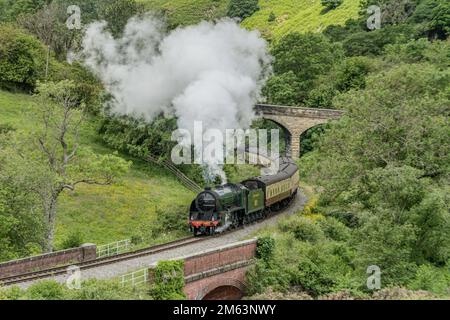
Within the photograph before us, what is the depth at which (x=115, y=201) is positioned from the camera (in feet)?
162

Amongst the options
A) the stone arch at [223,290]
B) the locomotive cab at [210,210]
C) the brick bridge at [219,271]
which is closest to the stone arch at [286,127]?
the locomotive cab at [210,210]

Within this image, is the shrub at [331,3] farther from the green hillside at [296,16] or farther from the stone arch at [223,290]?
the stone arch at [223,290]

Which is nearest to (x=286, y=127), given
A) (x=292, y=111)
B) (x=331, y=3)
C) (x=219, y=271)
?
(x=292, y=111)

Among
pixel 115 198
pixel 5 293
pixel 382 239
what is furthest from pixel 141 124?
pixel 5 293

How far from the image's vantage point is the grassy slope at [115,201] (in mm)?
43750

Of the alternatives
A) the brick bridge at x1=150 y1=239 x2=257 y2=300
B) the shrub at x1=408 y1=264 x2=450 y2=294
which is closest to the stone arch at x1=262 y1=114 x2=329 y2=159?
the shrub at x1=408 y1=264 x2=450 y2=294

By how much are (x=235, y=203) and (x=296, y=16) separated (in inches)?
3814

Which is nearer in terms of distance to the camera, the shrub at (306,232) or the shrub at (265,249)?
the shrub at (265,249)

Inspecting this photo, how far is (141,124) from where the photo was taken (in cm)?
5594

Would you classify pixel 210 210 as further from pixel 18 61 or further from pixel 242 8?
pixel 242 8

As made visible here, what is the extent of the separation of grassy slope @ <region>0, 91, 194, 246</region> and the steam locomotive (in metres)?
4.42

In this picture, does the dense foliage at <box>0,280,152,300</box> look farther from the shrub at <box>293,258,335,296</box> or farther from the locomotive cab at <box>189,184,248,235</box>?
the locomotive cab at <box>189,184,248,235</box>

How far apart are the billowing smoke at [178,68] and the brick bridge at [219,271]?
913 cm

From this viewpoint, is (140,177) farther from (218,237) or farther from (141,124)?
(218,237)
